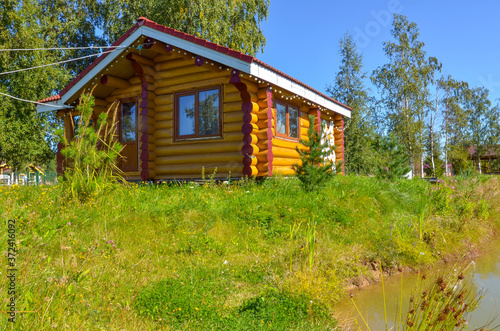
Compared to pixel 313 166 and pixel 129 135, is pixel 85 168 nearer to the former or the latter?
pixel 313 166

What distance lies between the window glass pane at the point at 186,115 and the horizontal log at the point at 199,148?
429mm

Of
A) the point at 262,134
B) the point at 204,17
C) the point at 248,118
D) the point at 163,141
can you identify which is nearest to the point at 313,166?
the point at 262,134

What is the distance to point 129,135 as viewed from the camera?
482 inches

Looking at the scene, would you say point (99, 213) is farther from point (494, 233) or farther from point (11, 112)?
point (11, 112)

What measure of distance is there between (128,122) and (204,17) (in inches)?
441

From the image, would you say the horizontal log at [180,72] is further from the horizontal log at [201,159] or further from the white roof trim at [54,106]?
the white roof trim at [54,106]

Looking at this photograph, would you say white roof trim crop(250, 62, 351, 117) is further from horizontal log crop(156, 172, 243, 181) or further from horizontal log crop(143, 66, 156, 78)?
horizontal log crop(143, 66, 156, 78)

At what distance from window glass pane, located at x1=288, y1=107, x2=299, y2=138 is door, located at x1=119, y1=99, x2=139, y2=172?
5.28 metres

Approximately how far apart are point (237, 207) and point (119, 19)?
2362 centimetres

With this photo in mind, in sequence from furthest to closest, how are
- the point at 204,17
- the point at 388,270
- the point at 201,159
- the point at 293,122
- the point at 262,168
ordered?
the point at 204,17 < the point at 293,122 < the point at 201,159 < the point at 262,168 < the point at 388,270

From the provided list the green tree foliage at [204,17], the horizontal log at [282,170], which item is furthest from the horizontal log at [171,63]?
the green tree foliage at [204,17]

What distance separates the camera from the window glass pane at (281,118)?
36.6ft

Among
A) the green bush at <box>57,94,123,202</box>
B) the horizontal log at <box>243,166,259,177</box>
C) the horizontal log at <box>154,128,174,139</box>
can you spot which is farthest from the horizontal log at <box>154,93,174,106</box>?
the green bush at <box>57,94,123,202</box>

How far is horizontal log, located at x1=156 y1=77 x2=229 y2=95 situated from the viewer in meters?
10.4
